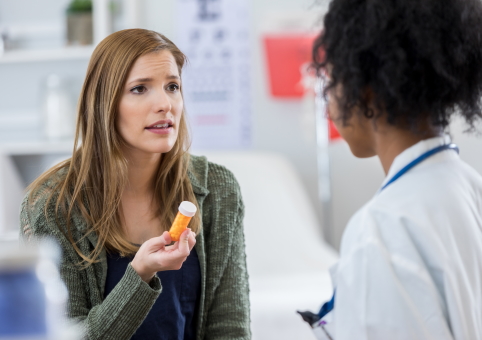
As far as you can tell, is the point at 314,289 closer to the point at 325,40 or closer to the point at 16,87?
the point at 325,40

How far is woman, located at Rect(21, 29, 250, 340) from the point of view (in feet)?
3.75

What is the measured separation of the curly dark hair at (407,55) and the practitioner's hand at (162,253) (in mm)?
365

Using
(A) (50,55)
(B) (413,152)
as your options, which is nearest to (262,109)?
(A) (50,55)

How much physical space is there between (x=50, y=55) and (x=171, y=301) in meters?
1.71

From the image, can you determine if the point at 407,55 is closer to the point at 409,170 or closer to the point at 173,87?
the point at 409,170

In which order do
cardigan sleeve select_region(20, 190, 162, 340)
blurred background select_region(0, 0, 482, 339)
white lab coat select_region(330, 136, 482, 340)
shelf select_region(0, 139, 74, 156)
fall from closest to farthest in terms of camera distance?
white lab coat select_region(330, 136, 482, 340) < cardigan sleeve select_region(20, 190, 162, 340) < shelf select_region(0, 139, 74, 156) < blurred background select_region(0, 0, 482, 339)

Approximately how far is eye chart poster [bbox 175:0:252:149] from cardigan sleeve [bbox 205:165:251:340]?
1396 mm

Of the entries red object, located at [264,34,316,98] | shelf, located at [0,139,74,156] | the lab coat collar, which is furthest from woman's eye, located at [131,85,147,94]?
red object, located at [264,34,316,98]

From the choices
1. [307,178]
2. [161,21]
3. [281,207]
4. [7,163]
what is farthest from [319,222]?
[7,163]

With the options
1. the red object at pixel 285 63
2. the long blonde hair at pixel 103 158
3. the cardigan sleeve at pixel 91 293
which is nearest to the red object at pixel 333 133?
the red object at pixel 285 63

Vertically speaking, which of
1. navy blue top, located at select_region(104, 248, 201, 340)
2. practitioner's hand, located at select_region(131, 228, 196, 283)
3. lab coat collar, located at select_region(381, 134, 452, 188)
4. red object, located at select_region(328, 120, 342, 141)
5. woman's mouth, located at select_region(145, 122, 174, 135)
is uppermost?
red object, located at select_region(328, 120, 342, 141)

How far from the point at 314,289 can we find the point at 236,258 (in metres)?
0.66

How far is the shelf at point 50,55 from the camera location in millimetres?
2508

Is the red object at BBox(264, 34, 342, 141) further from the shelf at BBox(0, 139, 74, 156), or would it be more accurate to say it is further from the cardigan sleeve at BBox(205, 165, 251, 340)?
the cardigan sleeve at BBox(205, 165, 251, 340)
